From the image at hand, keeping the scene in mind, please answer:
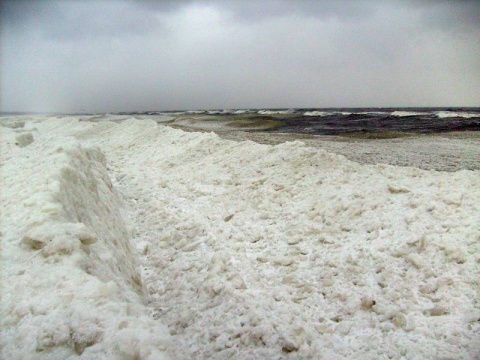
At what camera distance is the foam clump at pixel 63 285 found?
3146 millimetres

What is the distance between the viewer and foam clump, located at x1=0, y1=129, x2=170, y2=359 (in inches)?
124

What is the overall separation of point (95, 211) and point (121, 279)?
2254 mm

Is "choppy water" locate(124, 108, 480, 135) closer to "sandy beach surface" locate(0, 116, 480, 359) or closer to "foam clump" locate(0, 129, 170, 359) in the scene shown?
"sandy beach surface" locate(0, 116, 480, 359)

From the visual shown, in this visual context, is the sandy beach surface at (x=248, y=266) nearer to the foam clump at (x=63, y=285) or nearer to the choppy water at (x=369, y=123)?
the foam clump at (x=63, y=285)

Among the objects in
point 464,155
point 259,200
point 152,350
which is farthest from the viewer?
point 464,155

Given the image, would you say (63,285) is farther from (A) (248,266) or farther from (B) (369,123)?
(B) (369,123)

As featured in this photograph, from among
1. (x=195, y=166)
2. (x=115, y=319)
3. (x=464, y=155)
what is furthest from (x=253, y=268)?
(x=464, y=155)

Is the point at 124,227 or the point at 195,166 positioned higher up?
the point at 195,166

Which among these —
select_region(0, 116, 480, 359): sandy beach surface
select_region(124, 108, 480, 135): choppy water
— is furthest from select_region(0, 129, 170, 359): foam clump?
select_region(124, 108, 480, 135): choppy water

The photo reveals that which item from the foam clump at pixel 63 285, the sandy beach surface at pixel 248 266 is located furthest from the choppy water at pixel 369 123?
the foam clump at pixel 63 285

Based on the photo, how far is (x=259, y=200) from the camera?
9922 mm

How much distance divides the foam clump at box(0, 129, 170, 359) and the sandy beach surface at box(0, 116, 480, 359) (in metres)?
0.02

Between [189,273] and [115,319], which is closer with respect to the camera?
[115,319]

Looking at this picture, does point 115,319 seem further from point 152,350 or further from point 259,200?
point 259,200
